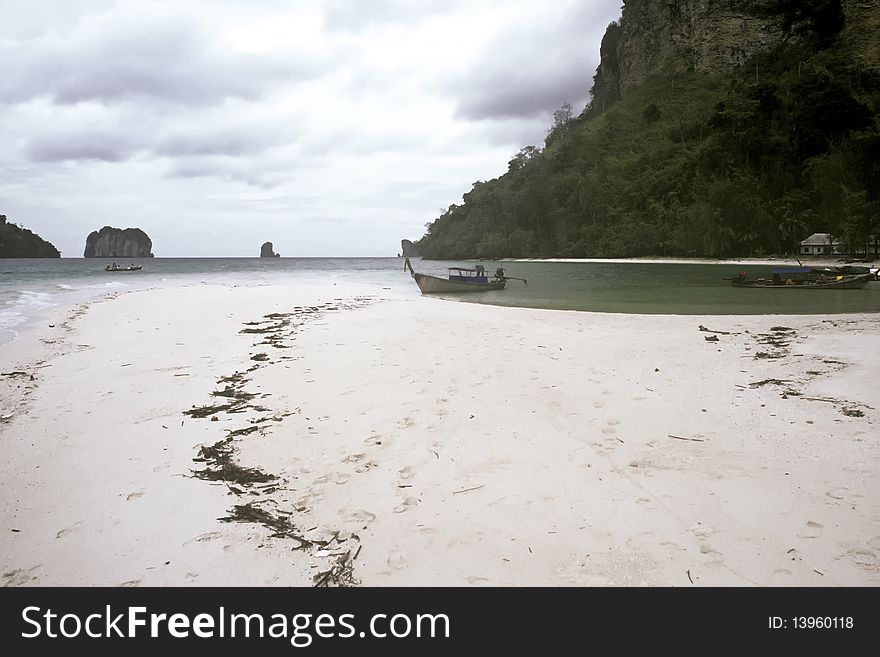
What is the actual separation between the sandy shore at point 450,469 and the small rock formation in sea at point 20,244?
18342 centimetres

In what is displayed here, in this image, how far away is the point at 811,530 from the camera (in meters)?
2.86

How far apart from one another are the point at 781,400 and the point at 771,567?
3.44 meters

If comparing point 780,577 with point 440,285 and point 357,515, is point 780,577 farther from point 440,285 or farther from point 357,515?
point 440,285

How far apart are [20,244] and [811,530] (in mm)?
203850

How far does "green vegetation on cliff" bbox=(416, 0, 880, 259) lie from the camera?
209 feet

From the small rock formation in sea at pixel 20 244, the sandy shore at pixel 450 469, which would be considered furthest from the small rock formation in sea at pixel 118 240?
the sandy shore at pixel 450 469

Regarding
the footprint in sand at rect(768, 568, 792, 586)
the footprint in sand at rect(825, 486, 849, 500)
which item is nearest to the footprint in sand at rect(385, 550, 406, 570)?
the footprint in sand at rect(768, 568, 792, 586)

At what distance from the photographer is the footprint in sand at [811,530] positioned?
281 cm

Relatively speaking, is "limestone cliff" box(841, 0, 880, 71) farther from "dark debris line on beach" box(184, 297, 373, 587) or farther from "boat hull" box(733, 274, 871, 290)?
"dark debris line on beach" box(184, 297, 373, 587)

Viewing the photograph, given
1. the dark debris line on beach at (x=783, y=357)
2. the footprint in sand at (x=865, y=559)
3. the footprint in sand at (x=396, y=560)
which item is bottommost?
the footprint in sand at (x=396, y=560)

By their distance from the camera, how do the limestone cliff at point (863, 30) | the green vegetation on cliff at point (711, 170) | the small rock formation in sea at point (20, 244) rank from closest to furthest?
the green vegetation on cliff at point (711, 170)
the limestone cliff at point (863, 30)
the small rock formation in sea at point (20, 244)

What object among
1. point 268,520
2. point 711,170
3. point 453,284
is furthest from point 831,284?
point 711,170

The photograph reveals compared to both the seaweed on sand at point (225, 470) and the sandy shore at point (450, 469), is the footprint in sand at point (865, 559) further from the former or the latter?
the seaweed on sand at point (225, 470)

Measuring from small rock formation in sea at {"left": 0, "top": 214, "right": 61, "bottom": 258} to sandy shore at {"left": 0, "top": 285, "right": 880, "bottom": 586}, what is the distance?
183 m
